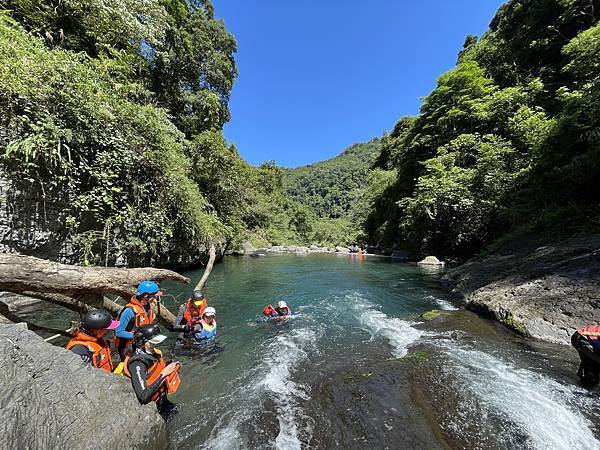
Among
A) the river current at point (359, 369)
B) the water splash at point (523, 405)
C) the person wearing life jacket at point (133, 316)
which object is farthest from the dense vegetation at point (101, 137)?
the water splash at point (523, 405)

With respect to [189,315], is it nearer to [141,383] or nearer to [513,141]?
[141,383]

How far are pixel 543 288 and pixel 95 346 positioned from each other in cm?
908

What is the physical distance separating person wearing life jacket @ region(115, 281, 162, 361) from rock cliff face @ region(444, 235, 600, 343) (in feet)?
25.3

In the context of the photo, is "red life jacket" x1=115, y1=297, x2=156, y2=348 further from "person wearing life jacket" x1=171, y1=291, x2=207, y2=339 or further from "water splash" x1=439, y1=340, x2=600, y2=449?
"water splash" x1=439, y1=340, x2=600, y2=449

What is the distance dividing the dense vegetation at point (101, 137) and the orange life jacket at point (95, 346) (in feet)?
18.0

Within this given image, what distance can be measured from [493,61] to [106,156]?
32943 mm

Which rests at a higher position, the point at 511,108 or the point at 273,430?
the point at 511,108

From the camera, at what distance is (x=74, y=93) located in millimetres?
7496

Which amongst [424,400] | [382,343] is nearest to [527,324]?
[382,343]

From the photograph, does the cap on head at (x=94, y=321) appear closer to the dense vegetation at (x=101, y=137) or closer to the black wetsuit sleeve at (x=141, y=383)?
the black wetsuit sleeve at (x=141, y=383)

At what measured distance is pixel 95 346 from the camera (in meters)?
3.42

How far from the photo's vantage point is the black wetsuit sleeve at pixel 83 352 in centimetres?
324

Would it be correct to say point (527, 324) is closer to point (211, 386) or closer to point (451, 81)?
point (211, 386)

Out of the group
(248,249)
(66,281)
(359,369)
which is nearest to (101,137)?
(66,281)
